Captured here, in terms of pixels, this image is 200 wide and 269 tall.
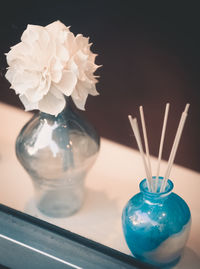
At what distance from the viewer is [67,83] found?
682 mm

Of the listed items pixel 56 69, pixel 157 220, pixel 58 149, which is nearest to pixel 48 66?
pixel 56 69

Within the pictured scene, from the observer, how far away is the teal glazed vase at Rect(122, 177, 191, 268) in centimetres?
63

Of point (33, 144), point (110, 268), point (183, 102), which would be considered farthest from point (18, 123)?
point (110, 268)

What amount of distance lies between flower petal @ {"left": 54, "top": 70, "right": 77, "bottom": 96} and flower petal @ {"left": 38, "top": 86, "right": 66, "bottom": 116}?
1 cm

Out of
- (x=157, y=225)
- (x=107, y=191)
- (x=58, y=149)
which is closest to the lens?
(x=157, y=225)

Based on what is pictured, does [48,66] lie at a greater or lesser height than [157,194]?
greater

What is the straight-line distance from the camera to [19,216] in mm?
711

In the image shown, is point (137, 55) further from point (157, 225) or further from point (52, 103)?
point (157, 225)

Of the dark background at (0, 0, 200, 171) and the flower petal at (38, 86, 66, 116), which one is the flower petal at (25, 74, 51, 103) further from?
the dark background at (0, 0, 200, 171)

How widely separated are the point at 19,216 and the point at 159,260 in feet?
0.80

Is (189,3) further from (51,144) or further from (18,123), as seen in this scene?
(18,123)

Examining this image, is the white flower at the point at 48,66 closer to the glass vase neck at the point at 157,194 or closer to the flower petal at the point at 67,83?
the flower petal at the point at 67,83

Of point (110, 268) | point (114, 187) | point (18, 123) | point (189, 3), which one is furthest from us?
point (18, 123)

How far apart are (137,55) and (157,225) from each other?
367 mm
